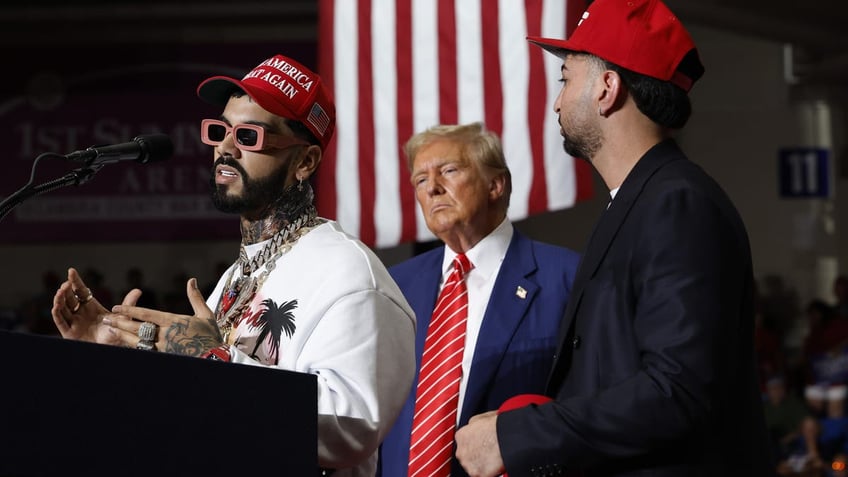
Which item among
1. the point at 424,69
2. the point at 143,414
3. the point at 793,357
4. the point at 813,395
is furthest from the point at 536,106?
the point at 793,357

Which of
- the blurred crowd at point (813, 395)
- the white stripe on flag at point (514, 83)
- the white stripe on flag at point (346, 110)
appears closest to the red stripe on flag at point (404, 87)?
the white stripe on flag at point (346, 110)

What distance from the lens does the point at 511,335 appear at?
2.70 meters

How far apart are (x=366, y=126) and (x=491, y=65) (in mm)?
427

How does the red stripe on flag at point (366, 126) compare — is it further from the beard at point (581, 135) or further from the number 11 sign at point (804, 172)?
the number 11 sign at point (804, 172)

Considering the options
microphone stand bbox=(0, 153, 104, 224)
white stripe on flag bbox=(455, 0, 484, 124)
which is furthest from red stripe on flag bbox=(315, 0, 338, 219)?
microphone stand bbox=(0, 153, 104, 224)

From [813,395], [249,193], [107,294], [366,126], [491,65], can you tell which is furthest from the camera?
[107,294]

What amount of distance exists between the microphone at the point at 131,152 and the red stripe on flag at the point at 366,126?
159 centimetres

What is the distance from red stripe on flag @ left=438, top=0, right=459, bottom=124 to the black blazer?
5.96 feet

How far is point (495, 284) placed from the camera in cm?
281

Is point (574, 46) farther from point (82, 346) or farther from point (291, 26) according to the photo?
point (291, 26)

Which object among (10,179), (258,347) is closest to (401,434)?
(258,347)

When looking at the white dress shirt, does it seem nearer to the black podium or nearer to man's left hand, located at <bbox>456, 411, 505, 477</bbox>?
man's left hand, located at <bbox>456, 411, 505, 477</bbox>

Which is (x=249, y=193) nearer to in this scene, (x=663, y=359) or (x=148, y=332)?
(x=148, y=332)

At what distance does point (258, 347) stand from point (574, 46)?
71 cm
